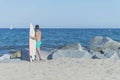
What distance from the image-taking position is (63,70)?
12.8 m

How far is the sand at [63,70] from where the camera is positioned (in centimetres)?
1152

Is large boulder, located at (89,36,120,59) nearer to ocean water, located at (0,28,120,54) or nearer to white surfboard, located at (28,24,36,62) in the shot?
white surfboard, located at (28,24,36,62)

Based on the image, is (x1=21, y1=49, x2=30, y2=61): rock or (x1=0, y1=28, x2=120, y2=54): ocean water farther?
(x1=0, y1=28, x2=120, y2=54): ocean water

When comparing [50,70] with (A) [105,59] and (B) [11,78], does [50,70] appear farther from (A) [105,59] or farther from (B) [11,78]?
(A) [105,59]

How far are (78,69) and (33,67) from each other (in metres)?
1.76

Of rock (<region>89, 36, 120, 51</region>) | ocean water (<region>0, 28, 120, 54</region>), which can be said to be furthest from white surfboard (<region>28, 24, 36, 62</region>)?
ocean water (<region>0, 28, 120, 54</region>)

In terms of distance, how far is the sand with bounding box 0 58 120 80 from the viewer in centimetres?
1152

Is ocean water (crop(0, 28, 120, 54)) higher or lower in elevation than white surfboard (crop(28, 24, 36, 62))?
lower

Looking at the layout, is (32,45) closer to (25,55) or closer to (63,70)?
(25,55)

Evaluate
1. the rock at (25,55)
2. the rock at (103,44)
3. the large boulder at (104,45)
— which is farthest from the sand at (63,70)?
the rock at (103,44)

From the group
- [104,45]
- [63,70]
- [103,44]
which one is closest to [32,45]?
[63,70]

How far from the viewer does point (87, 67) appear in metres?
13.3

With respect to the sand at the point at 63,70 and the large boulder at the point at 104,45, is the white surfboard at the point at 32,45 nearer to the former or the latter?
the sand at the point at 63,70

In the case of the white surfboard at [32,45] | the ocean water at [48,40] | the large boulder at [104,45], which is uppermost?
the white surfboard at [32,45]
